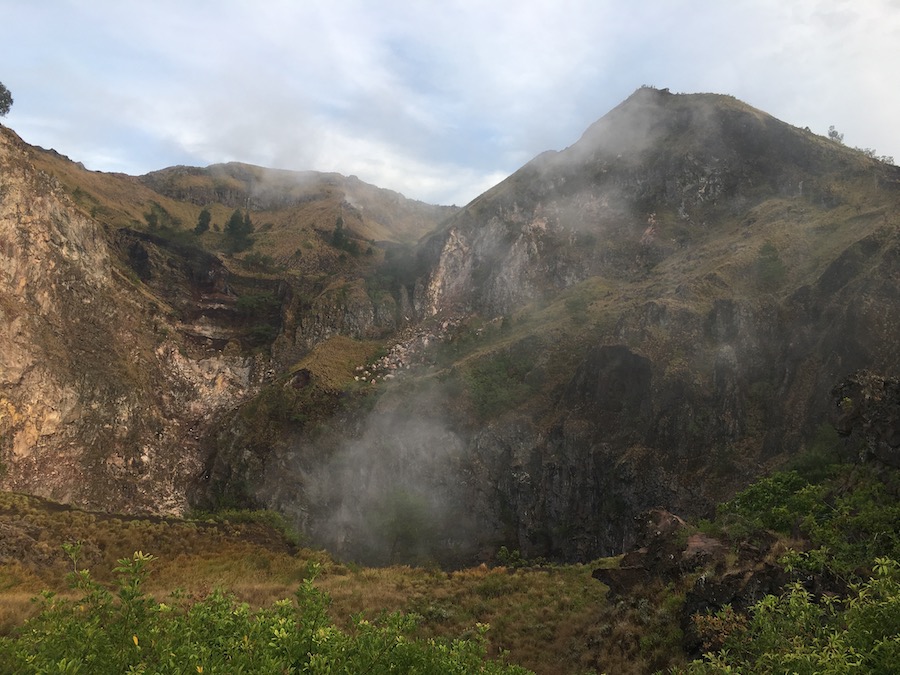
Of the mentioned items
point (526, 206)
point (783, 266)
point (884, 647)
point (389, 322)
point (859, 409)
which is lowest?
point (884, 647)

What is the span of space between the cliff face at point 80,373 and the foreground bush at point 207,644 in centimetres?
3835

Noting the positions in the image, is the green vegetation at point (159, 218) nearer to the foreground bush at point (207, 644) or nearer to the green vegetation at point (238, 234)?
the green vegetation at point (238, 234)

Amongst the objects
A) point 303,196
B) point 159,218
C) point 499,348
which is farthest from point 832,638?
point 303,196

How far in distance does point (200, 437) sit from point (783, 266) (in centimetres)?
5529

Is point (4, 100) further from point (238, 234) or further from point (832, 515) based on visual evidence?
point (832, 515)

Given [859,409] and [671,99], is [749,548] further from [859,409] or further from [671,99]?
[671,99]

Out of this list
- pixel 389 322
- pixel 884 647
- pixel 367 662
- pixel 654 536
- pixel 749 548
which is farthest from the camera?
pixel 389 322

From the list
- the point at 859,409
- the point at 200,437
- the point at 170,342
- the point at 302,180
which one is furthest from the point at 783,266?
the point at 302,180

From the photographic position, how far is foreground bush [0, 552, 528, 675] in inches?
239

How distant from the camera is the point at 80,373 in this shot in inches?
1684

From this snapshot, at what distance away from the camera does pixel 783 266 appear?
39594 millimetres

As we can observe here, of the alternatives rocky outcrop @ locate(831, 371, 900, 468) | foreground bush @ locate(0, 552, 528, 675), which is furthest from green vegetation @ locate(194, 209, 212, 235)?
rocky outcrop @ locate(831, 371, 900, 468)

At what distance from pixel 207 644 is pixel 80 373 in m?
45.9

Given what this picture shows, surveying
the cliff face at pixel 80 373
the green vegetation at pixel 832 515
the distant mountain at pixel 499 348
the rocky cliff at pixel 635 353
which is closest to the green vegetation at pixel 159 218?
the distant mountain at pixel 499 348
